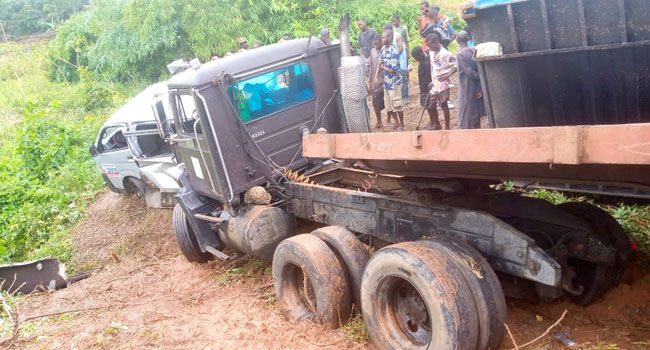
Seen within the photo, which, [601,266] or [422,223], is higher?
[422,223]

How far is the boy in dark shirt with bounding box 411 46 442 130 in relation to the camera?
8.26 metres

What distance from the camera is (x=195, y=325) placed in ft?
16.8

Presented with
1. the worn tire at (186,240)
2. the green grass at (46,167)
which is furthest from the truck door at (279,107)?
the green grass at (46,167)

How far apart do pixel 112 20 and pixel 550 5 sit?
17692 mm

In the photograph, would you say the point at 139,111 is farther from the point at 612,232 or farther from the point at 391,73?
the point at 612,232

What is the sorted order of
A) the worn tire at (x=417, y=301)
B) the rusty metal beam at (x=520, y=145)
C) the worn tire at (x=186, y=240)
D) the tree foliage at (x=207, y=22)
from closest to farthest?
the rusty metal beam at (x=520, y=145), the worn tire at (x=417, y=301), the worn tire at (x=186, y=240), the tree foliage at (x=207, y=22)

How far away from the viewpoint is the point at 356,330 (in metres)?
4.40

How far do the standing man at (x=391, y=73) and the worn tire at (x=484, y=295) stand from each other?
596 cm

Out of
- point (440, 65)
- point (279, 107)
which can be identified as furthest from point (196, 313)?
point (440, 65)

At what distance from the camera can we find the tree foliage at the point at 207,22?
52.2ft

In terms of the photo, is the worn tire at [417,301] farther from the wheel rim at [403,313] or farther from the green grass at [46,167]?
the green grass at [46,167]

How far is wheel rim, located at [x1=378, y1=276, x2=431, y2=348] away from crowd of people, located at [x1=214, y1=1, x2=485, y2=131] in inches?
135

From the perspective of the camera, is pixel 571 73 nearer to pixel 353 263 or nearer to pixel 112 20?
pixel 353 263

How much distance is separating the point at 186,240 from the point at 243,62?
7.80 feet
